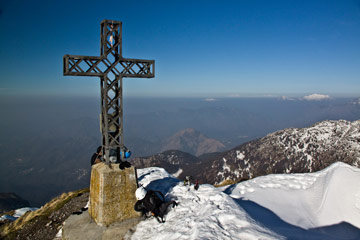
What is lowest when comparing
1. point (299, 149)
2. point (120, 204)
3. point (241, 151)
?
point (241, 151)

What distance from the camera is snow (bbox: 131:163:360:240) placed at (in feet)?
27.2

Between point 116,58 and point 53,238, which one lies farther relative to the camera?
point 53,238

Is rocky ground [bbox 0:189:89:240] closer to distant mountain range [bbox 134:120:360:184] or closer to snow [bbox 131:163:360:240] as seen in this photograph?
snow [bbox 131:163:360:240]

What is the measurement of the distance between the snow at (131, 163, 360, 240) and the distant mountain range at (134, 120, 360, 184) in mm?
46152

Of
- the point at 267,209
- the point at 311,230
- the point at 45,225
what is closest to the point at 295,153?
the point at 267,209

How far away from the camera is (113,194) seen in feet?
32.8

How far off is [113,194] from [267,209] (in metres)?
8.73

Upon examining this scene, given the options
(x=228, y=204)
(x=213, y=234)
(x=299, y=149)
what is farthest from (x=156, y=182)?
(x=299, y=149)

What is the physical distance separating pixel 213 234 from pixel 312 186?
12.1m

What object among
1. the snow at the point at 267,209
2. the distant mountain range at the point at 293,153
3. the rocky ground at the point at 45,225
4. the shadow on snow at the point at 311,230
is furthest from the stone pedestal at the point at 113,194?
the distant mountain range at the point at 293,153

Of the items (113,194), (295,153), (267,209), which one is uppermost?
(113,194)

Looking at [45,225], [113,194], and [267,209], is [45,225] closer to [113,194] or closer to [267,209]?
[113,194]

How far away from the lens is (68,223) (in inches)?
414

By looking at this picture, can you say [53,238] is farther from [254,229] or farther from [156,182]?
[254,229]
